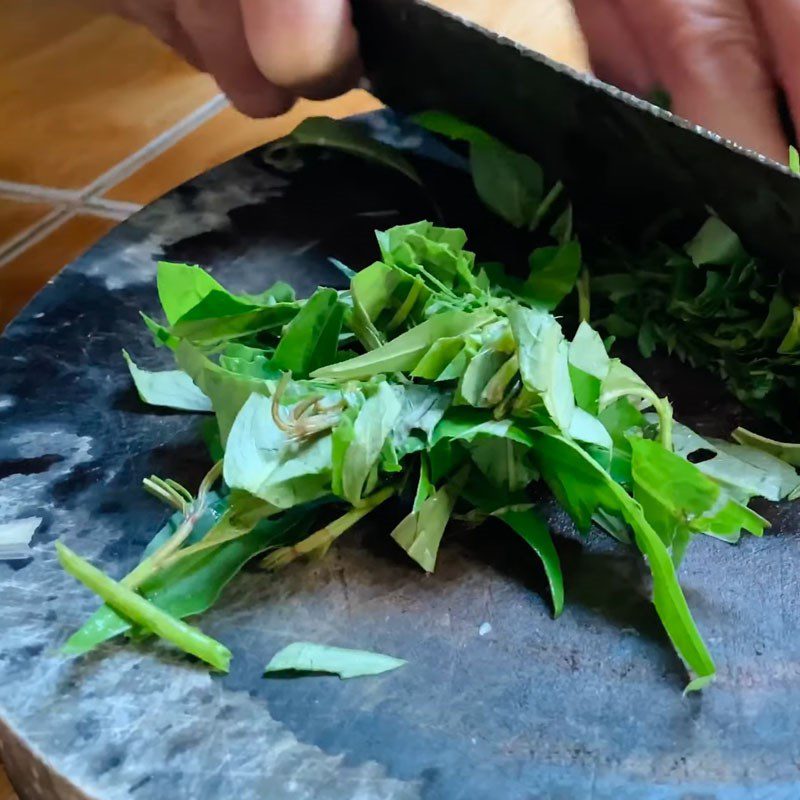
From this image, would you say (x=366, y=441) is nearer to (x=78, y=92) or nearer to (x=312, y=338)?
(x=312, y=338)

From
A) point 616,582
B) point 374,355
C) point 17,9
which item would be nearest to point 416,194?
point 374,355

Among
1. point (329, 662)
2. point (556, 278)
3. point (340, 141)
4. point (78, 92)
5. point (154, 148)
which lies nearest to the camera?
point (329, 662)

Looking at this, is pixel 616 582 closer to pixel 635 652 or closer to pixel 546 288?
pixel 635 652

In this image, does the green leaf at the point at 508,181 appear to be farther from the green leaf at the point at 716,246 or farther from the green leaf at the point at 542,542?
the green leaf at the point at 542,542

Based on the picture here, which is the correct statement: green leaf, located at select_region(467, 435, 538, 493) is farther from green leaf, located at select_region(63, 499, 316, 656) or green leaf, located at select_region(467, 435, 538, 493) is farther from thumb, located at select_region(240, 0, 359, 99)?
thumb, located at select_region(240, 0, 359, 99)

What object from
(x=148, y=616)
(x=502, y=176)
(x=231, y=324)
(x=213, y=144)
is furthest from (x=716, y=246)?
(x=213, y=144)

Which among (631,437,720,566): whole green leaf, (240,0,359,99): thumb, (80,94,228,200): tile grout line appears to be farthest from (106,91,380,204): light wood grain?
(631,437,720,566): whole green leaf
